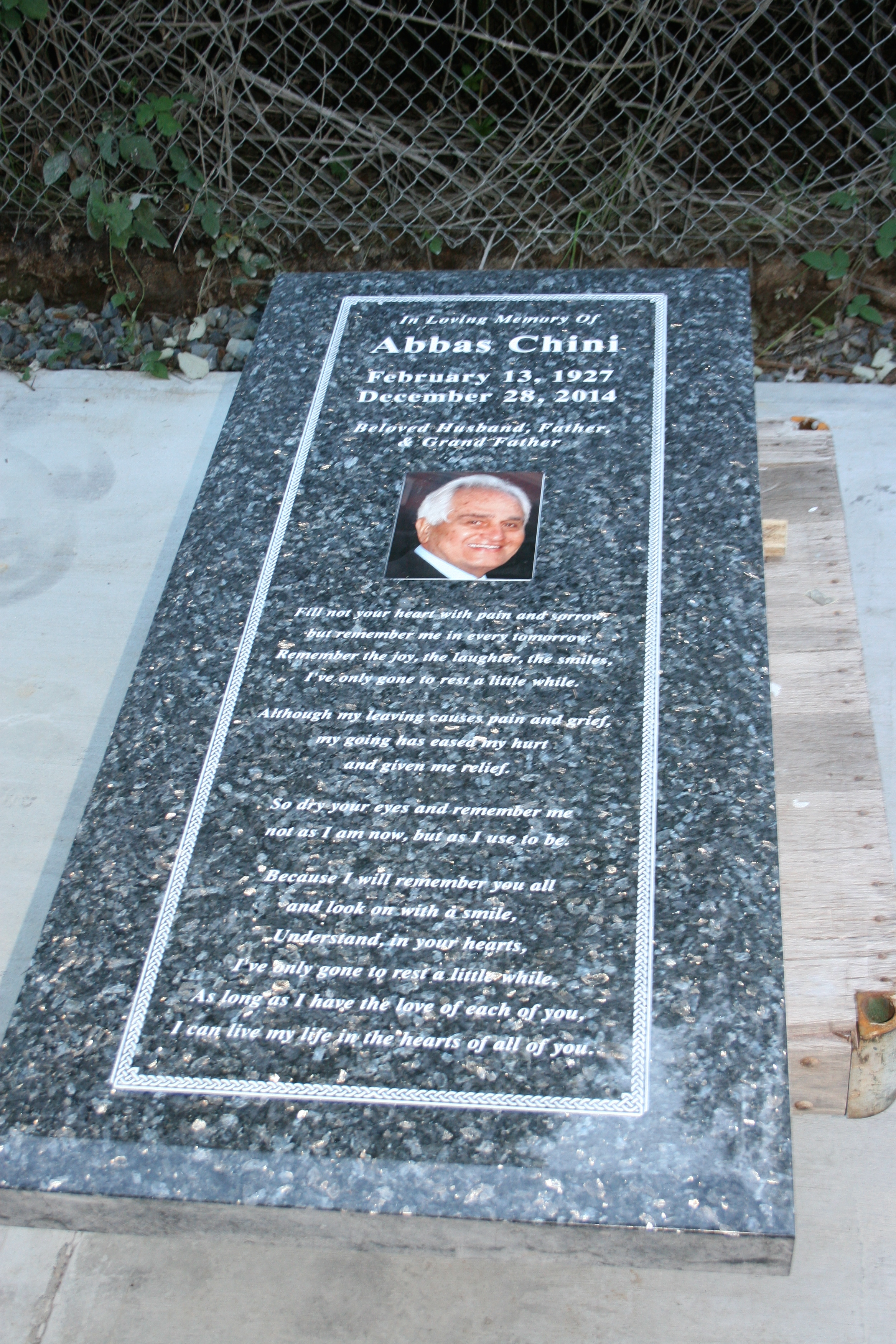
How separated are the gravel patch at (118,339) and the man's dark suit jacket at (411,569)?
1.81 metres

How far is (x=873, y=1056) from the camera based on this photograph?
1429 mm

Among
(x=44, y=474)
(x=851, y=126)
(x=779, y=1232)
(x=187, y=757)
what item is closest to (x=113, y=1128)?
(x=187, y=757)

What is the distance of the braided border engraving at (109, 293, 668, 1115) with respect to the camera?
122 centimetres

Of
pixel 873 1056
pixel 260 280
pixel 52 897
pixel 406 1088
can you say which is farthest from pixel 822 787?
pixel 260 280

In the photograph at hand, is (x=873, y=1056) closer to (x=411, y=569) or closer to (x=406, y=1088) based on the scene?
(x=406, y=1088)

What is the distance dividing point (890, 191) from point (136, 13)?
2360 millimetres

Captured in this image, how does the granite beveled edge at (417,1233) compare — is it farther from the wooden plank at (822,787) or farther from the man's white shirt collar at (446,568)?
the man's white shirt collar at (446,568)

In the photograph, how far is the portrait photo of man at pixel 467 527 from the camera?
67.0 inches

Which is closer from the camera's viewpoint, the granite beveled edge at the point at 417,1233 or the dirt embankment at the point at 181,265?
the granite beveled edge at the point at 417,1233

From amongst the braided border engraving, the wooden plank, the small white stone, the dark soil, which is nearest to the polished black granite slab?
the braided border engraving

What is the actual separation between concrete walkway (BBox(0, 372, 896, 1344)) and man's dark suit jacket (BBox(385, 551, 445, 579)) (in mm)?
900

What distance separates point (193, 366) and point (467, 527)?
182 centimetres

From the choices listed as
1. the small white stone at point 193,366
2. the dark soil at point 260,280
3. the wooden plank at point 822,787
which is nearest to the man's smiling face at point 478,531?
the wooden plank at point 822,787

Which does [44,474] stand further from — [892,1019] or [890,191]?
[890,191]
